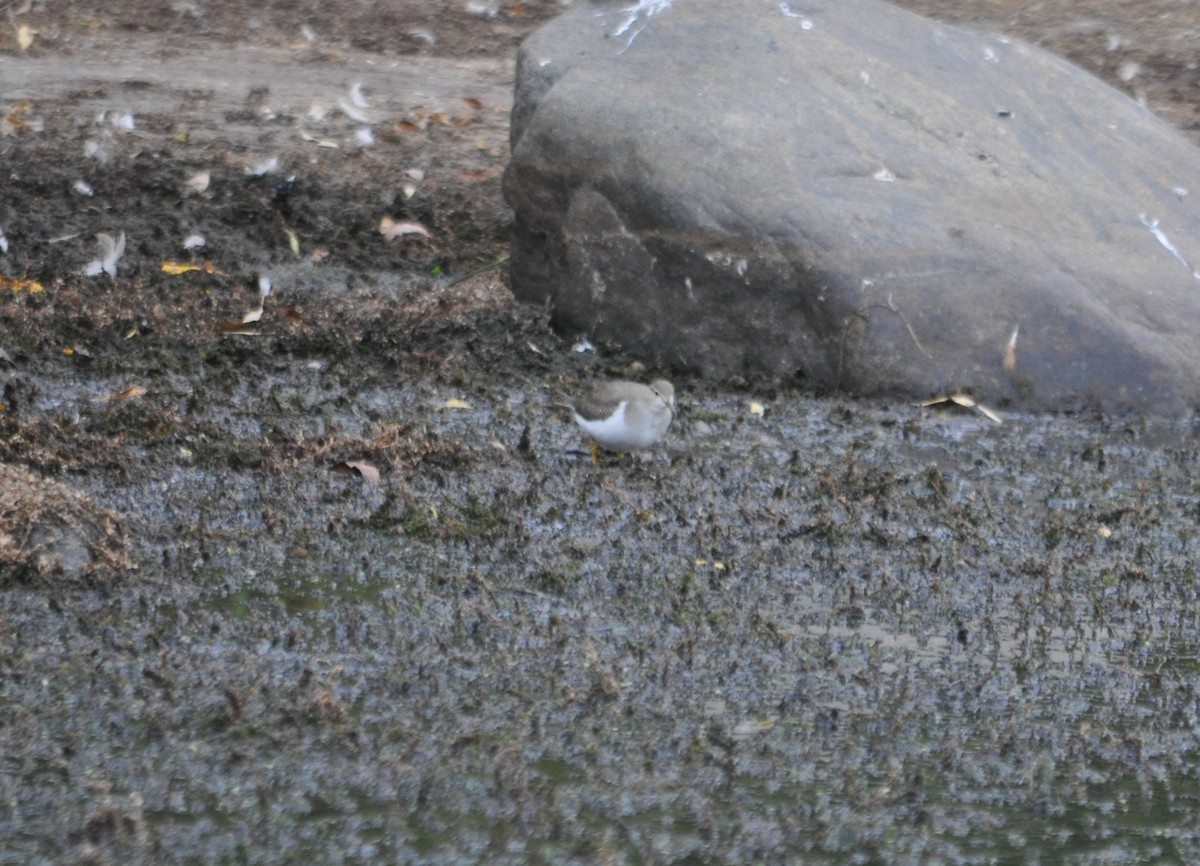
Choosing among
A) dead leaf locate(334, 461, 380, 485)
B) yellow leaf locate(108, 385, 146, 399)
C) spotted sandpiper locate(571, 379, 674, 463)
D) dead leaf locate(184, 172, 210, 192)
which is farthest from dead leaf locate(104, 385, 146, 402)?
dead leaf locate(184, 172, 210, 192)

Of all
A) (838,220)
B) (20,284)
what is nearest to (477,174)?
(20,284)

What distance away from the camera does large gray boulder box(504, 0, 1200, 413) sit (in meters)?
6.58

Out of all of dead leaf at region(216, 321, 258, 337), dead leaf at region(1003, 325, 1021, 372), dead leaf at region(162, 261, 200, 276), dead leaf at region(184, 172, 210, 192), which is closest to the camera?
dead leaf at region(1003, 325, 1021, 372)

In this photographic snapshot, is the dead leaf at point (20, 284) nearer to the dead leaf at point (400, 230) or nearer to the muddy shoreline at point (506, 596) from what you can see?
the muddy shoreline at point (506, 596)

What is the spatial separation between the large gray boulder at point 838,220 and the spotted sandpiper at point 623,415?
Result: 3.34 feet

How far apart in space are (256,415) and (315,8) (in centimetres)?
686

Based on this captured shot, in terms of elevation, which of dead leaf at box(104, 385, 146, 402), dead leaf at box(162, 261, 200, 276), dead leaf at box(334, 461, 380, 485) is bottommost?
dead leaf at box(162, 261, 200, 276)

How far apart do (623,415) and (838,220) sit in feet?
4.94

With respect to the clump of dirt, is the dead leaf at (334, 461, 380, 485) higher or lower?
lower

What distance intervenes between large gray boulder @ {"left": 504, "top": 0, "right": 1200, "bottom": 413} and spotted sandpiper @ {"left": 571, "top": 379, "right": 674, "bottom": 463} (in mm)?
1017

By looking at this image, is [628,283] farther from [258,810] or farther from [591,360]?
[258,810]

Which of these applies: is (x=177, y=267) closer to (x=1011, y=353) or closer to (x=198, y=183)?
(x=198, y=183)

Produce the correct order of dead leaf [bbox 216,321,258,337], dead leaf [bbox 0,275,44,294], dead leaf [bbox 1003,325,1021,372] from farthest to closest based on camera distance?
dead leaf [bbox 0,275,44,294], dead leaf [bbox 216,321,258,337], dead leaf [bbox 1003,325,1021,372]

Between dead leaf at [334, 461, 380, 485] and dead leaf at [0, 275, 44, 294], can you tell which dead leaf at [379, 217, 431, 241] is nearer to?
dead leaf at [0, 275, 44, 294]
